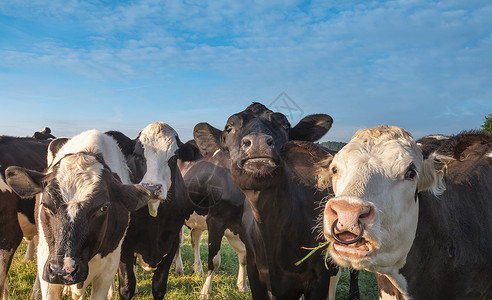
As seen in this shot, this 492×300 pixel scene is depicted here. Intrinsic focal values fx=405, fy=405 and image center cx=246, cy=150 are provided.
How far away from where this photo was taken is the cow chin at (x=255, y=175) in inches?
154

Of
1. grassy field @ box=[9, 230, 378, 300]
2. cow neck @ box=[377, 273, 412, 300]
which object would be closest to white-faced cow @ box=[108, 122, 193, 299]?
grassy field @ box=[9, 230, 378, 300]

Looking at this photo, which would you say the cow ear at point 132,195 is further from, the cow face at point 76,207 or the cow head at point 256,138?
the cow head at point 256,138

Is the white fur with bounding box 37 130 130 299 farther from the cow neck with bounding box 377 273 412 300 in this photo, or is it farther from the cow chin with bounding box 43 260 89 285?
the cow neck with bounding box 377 273 412 300

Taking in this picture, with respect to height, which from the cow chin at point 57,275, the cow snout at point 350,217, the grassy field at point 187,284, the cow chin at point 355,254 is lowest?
the grassy field at point 187,284

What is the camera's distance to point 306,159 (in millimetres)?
4172

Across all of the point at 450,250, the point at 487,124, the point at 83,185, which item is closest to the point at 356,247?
the point at 450,250

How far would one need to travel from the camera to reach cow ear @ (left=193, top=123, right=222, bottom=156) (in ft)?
16.8

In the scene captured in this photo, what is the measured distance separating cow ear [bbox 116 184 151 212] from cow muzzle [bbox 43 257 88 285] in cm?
92

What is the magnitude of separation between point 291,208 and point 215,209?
3536 millimetres

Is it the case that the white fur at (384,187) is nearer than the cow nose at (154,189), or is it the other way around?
the white fur at (384,187)

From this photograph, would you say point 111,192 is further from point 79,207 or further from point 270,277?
point 270,277

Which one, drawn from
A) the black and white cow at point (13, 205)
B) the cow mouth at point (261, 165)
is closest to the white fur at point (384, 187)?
the cow mouth at point (261, 165)

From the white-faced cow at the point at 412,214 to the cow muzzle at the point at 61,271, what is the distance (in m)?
2.29

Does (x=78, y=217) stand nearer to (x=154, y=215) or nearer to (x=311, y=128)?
(x=154, y=215)
